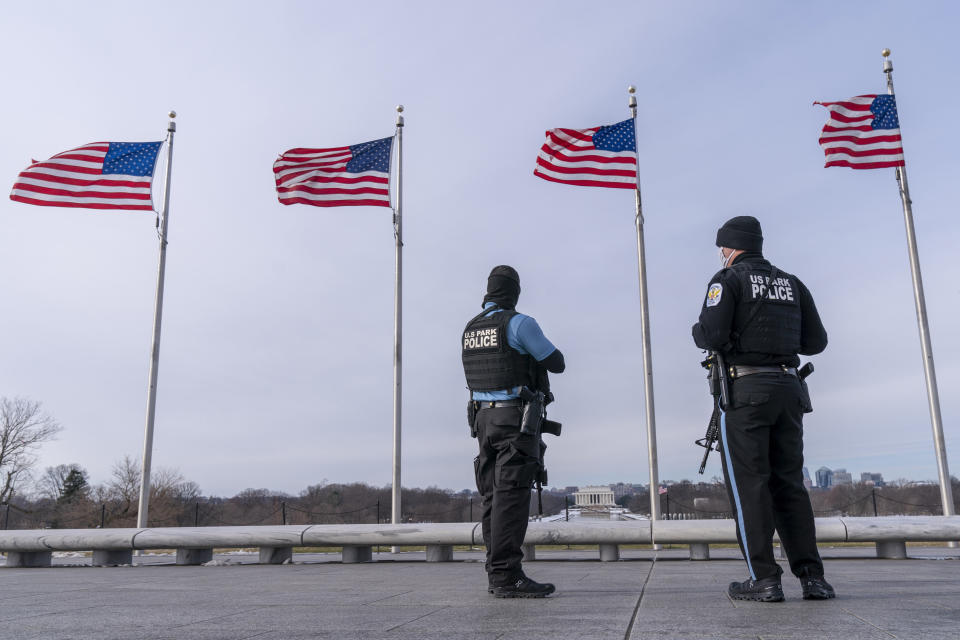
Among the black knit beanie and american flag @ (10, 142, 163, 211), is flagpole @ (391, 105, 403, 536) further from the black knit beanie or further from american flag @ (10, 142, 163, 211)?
the black knit beanie

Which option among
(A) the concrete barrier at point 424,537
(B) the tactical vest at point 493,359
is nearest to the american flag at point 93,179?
(A) the concrete barrier at point 424,537

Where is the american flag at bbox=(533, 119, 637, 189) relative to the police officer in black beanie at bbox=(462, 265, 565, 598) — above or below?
above

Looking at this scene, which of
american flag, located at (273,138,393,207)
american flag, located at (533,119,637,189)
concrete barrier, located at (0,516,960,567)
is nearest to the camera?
concrete barrier, located at (0,516,960,567)

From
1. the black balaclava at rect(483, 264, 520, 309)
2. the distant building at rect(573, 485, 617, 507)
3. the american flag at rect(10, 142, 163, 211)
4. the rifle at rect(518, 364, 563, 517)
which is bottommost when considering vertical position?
the distant building at rect(573, 485, 617, 507)

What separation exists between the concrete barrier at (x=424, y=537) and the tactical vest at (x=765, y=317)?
13.2 ft

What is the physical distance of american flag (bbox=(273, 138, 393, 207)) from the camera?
521 inches

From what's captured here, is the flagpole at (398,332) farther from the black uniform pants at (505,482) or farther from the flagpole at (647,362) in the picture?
the black uniform pants at (505,482)

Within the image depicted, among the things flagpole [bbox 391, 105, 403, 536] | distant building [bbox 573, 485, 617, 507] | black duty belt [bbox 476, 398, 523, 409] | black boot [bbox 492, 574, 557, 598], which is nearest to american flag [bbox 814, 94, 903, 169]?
flagpole [bbox 391, 105, 403, 536]

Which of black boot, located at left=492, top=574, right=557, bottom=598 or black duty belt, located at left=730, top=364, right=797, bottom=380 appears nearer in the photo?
black duty belt, located at left=730, top=364, right=797, bottom=380

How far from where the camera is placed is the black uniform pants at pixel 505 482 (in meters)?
4.37

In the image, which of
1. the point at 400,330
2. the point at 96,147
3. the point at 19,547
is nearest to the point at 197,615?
the point at 19,547

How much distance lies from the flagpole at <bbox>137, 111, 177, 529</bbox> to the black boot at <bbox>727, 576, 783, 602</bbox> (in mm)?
10630

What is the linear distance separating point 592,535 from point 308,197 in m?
8.10

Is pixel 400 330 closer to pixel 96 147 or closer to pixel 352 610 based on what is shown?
pixel 96 147
